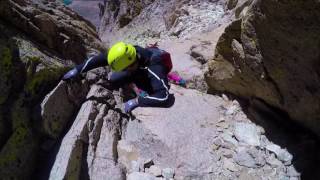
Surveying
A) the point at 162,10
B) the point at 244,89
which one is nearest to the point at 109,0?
the point at 162,10

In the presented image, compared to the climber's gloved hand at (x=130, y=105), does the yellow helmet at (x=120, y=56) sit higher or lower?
higher

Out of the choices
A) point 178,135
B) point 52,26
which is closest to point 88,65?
point 52,26

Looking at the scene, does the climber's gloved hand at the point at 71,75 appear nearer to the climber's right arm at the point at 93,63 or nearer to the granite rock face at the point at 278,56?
the climber's right arm at the point at 93,63

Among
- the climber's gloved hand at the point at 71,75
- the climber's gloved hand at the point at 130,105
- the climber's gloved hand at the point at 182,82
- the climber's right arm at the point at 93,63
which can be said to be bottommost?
the climber's gloved hand at the point at 182,82

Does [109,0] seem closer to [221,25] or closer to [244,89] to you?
[221,25]

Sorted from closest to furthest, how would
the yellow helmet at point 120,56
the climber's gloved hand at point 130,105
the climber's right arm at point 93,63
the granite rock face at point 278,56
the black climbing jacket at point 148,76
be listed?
the granite rock face at point 278,56, the climber's right arm at point 93,63, the climber's gloved hand at point 130,105, the yellow helmet at point 120,56, the black climbing jacket at point 148,76

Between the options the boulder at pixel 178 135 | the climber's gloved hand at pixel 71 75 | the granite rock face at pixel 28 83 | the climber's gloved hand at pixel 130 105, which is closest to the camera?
the granite rock face at pixel 28 83

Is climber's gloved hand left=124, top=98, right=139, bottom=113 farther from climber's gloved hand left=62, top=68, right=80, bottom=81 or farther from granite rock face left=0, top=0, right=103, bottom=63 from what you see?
granite rock face left=0, top=0, right=103, bottom=63

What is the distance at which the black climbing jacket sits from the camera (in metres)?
5.83

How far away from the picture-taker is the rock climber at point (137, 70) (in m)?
5.70

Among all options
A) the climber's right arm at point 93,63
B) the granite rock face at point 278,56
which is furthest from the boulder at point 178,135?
the climber's right arm at point 93,63

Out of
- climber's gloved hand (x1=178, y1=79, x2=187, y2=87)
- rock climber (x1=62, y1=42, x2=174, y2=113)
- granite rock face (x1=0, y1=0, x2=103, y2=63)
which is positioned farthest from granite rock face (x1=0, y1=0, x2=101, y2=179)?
climber's gloved hand (x1=178, y1=79, x2=187, y2=87)

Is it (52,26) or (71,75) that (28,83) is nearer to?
(71,75)

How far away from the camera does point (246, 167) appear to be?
4934 millimetres
